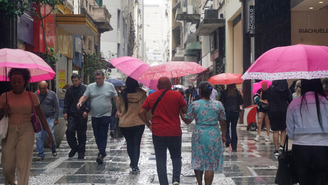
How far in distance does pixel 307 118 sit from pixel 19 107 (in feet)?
11.3

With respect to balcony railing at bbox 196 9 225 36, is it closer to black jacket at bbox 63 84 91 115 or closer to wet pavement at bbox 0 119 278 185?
wet pavement at bbox 0 119 278 185

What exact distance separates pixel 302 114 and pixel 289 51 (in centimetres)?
75

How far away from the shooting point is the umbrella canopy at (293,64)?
13.5 feet

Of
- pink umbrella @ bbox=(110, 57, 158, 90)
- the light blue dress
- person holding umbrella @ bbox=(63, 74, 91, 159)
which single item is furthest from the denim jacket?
person holding umbrella @ bbox=(63, 74, 91, 159)

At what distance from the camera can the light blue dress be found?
17.8 ft

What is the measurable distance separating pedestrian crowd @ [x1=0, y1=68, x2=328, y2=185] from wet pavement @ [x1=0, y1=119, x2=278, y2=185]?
0.32 metres

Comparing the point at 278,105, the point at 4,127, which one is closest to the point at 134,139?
the point at 4,127

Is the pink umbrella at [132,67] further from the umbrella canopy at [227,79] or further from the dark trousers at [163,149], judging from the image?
the umbrella canopy at [227,79]

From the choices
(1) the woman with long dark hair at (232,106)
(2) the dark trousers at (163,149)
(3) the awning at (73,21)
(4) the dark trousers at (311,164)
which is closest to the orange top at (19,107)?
(2) the dark trousers at (163,149)

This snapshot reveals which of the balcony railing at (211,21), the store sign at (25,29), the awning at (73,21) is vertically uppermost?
the balcony railing at (211,21)

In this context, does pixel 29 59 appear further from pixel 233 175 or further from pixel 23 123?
pixel 233 175

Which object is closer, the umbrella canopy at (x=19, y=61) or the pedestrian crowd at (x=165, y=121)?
the pedestrian crowd at (x=165, y=121)

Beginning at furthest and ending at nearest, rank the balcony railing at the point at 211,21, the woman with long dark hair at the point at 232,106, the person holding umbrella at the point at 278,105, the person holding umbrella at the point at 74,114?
the balcony railing at the point at 211,21
the woman with long dark hair at the point at 232,106
the person holding umbrella at the point at 278,105
the person holding umbrella at the point at 74,114

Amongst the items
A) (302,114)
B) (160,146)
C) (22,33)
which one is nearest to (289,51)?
(302,114)
